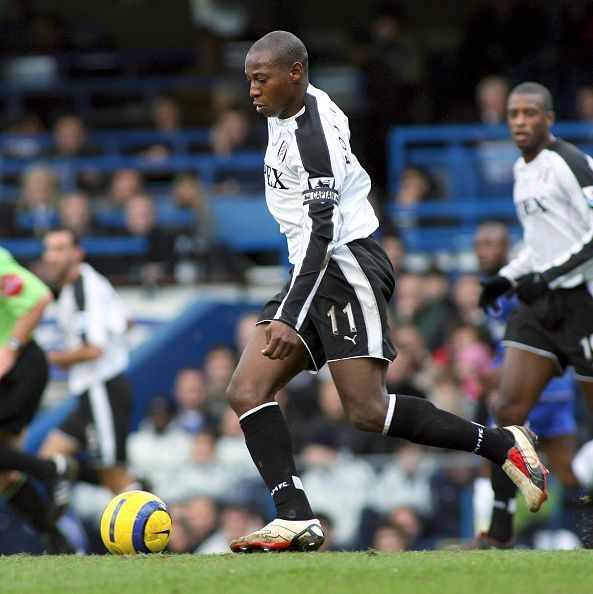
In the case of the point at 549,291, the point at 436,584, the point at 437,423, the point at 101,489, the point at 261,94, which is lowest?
the point at 101,489

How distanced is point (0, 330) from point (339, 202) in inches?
151

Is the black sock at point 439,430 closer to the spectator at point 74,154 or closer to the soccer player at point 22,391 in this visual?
the soccer player at point 22,391

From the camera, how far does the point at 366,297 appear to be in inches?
259

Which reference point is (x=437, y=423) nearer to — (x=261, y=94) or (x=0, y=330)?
(x=261, y=94)

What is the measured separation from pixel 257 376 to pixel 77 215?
8.52m

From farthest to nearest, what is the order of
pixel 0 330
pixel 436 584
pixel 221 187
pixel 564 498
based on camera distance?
pixel 221 187 → pixel 564 498 → pixel 0 330 → pixel 436 584

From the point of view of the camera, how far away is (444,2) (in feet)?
67.3

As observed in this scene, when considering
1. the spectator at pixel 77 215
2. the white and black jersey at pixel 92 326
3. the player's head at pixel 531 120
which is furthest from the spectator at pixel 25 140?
the player's head at pixel 531 120

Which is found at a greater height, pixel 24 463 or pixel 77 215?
pixel 77 215

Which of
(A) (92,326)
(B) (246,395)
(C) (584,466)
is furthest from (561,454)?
(A) (92,326)

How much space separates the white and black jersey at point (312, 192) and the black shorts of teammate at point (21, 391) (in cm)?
355

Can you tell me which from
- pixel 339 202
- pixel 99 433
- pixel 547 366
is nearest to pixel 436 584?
pixel 339 202

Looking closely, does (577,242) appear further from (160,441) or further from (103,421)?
(160,441)

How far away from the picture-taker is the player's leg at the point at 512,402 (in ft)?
26.7
